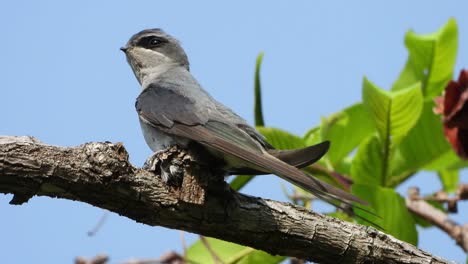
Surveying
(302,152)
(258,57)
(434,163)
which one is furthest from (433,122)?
(302,152)

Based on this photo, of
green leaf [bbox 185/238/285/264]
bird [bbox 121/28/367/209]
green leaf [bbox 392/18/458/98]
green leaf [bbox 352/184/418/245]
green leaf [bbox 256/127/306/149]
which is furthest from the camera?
green leaf [bbox 392/18/458/98]

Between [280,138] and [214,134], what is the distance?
0.96 meters

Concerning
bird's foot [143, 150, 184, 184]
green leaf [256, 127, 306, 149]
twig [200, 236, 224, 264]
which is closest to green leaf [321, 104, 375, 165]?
green leaf [256, 127, 306, 149]

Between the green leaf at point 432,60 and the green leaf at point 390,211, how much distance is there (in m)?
1.42

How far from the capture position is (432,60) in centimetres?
680

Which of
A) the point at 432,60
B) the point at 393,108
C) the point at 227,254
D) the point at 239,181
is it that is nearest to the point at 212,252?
the point at 227,254

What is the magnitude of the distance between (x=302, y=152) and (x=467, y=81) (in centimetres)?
142

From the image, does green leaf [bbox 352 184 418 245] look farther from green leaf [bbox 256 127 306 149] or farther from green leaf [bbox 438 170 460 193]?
green leaf [bbox 438 170 460 193]

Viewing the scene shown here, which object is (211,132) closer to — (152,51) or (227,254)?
(227,254)

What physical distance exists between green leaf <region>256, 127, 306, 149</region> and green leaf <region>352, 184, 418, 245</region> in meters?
0.74

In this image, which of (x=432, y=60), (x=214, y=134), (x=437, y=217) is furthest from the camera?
(x=432, y=60)

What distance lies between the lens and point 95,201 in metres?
4.25

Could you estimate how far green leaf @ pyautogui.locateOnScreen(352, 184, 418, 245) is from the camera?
5.56 m

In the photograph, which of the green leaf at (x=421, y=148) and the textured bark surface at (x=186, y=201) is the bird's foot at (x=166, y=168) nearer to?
the textured bark surface at (x=186, y=201)
